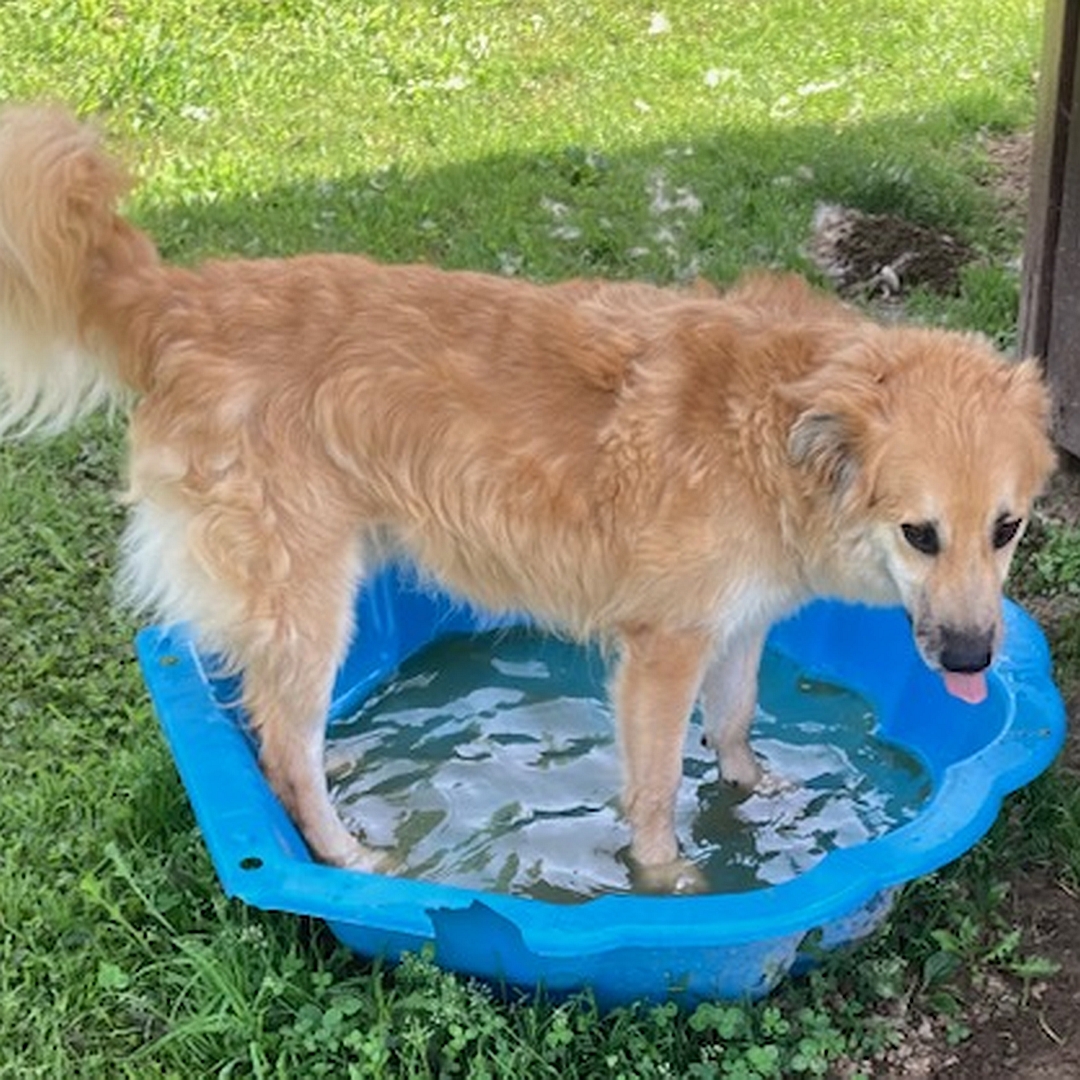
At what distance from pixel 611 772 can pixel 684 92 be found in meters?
5.15

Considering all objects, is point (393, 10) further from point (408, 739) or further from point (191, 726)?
point (191, 726)

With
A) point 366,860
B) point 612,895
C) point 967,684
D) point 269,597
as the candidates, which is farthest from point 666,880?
point 269,597

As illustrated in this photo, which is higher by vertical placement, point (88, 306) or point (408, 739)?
point (88, 306)

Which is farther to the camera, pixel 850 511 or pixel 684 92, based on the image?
pixel 684 92

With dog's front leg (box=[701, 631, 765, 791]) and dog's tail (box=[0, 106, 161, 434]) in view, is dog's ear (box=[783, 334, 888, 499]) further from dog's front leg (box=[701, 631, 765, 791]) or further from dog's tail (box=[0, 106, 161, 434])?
dog's tail (box=[0, 106, 161, 434])

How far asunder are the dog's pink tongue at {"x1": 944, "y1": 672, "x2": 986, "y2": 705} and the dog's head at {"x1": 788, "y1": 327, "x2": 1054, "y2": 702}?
0.03ft

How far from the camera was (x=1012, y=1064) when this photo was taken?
3.38 m

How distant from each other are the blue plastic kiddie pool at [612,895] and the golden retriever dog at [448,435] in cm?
19

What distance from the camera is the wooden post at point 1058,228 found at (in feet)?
16.3

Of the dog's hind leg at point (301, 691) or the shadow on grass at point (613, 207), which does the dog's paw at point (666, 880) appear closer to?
the dog's hind leg at point (301, 691)

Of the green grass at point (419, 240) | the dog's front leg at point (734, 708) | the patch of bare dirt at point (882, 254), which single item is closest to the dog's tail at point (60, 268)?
the green grass at point (419, 240)

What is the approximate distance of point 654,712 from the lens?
12.2 ft

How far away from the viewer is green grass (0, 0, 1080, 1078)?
3.35 m

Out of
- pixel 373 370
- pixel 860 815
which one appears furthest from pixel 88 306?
pixel 860 815
